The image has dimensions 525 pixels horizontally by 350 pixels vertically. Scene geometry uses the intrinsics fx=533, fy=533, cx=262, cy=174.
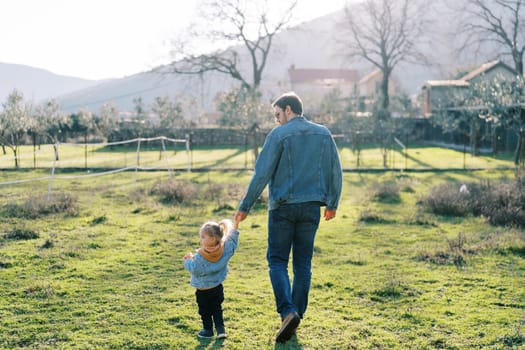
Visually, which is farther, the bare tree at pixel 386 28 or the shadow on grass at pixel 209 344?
the bare tree at pixel 386 28

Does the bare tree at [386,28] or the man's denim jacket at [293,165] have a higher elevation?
the bare tree at [386,28]

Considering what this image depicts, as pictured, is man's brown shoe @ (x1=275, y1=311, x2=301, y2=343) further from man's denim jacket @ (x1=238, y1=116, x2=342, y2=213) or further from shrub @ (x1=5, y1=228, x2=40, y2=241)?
shrub @ (x1=5, y1=228, x2=40, y2=241)

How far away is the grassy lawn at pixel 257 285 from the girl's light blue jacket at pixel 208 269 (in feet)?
1.79

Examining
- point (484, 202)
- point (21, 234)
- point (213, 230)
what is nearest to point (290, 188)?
point (213, 230)

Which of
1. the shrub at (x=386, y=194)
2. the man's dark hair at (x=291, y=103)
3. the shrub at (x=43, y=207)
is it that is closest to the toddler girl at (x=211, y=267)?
the man's dark hair at (x=291, y=103)

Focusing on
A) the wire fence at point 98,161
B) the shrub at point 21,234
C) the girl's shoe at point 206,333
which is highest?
the wire fence at point 98,161

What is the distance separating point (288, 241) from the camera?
15.4 feet

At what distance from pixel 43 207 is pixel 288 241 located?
915 centimetres

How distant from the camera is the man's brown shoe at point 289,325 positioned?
4504mm

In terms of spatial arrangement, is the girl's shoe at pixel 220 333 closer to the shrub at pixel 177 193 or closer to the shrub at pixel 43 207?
the shrub at pixel 43 207

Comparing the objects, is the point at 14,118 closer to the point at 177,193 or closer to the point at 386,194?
the point at 177,193

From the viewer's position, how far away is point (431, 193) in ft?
43.7

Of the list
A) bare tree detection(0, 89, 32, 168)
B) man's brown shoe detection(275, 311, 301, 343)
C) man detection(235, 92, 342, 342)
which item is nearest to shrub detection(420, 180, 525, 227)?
man detection(235, 92, 342, 342)

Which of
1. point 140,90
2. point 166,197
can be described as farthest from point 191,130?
point 140,90
